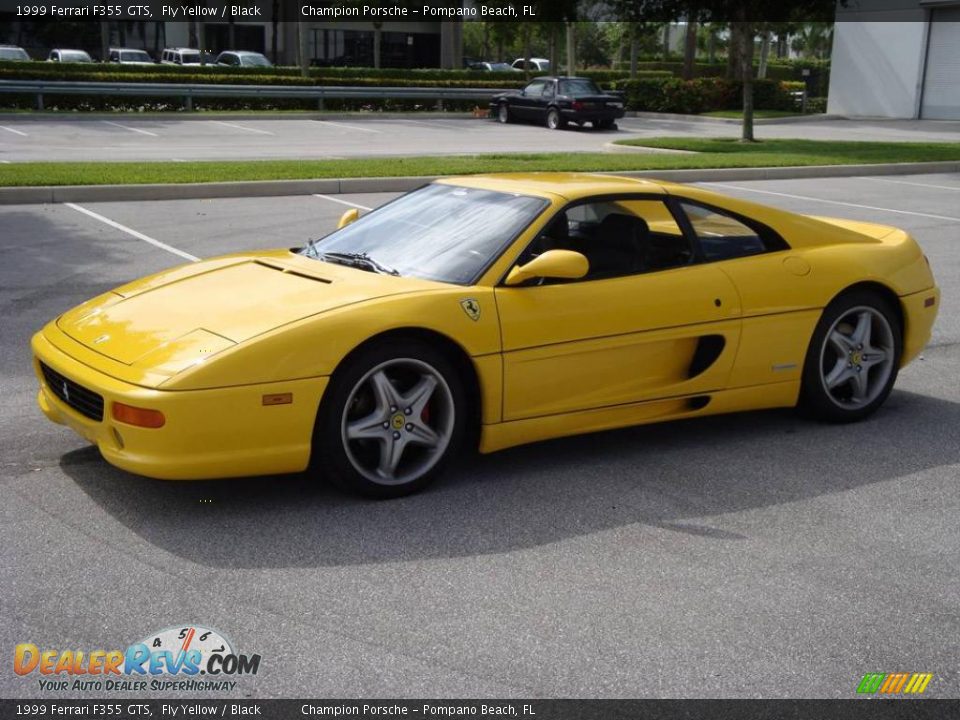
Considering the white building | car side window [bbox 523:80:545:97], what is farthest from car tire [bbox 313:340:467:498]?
the white building

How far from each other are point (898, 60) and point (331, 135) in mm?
21735

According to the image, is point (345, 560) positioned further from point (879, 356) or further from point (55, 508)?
point (879, 356)

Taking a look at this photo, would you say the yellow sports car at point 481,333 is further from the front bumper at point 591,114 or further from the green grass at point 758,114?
the green grass at point 758,114

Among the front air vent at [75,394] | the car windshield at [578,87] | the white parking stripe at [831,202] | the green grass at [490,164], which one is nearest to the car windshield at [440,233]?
the front air vent at [75,394]

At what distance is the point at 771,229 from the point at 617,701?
3.30m

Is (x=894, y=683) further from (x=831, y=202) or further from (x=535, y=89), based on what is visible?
(x=535, y=89)

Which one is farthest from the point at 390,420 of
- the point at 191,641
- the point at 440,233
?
the point at 191,641

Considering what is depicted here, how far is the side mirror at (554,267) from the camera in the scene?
16.9ft

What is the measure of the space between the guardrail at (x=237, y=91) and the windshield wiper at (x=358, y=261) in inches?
1115

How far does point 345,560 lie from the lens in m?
4.34

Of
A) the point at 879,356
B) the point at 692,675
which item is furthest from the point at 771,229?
the point at 692,675

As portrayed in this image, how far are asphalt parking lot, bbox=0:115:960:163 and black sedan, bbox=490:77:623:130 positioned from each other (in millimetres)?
430

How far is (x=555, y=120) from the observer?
32.8 m

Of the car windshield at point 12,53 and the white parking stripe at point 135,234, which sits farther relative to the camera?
the car windshield at point 12,53
